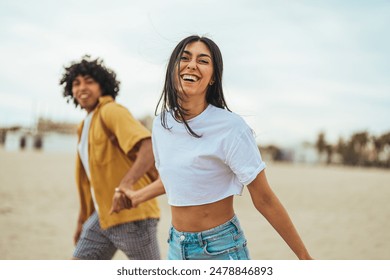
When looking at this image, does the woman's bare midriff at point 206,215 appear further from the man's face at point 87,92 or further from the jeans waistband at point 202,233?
the man's face at point 87,92

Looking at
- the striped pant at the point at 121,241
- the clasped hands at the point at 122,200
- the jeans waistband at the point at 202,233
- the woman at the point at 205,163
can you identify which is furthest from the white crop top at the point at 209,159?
the striped pant at the point at 121,241

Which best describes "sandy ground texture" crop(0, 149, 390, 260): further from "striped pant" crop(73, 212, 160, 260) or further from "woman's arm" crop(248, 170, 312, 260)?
"woman's arm" crop(248, 170, 312, 260)

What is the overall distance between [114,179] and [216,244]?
1077 mm

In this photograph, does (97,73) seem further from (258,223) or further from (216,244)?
(258,223)

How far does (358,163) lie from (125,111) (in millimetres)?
41001

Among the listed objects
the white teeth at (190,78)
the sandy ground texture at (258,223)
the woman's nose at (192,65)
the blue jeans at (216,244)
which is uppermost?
the woman's nose at (192,65)

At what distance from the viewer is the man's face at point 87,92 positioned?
9.96 feet

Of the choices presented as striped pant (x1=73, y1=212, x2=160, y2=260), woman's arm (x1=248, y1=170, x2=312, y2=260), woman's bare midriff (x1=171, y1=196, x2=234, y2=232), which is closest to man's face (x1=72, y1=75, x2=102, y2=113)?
striped pant (x1=73, y1=212, x2=160, y2=260)

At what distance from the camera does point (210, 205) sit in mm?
1845

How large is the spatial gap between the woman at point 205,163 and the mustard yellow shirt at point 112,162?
29.3 inches

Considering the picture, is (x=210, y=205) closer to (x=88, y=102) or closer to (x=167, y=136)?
(x=167, y=136)

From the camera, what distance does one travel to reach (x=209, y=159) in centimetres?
180

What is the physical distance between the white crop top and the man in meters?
0.71

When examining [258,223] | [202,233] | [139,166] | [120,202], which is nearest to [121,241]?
[120,202]
